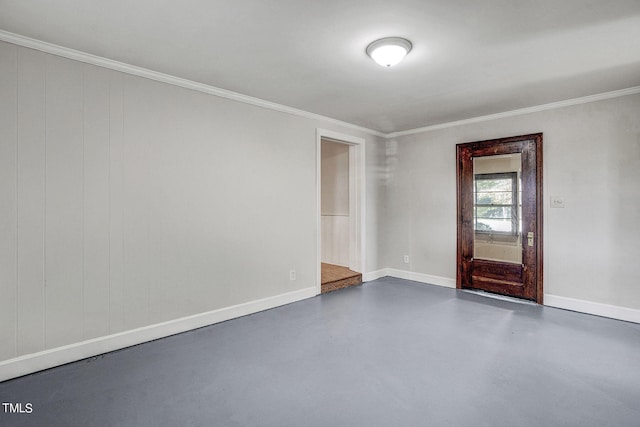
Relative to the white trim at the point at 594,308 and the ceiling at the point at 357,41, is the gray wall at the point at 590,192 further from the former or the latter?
the ceiling at the point at 357,41

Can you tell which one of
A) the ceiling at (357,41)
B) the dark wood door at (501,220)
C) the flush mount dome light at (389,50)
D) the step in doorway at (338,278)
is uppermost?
the ceiling at (357,41)

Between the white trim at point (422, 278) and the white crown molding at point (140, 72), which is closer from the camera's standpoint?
the white crown molding at point (140, 72)

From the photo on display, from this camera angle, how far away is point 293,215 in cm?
418

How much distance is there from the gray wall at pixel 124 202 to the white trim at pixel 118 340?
0.05m

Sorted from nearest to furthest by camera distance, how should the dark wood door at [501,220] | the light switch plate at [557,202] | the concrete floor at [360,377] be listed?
the concrete floor at [360,377] < the light switch plate at [557,202] < the dark wood door at [501,220]

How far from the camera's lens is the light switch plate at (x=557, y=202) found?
3887 millimetres

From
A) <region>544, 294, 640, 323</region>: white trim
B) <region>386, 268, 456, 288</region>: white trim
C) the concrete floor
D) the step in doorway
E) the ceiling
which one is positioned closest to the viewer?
the concrete floor

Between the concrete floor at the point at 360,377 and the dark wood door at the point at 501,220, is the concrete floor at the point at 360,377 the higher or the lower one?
the lower one

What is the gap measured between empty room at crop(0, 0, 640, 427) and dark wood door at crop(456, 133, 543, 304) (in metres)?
0.03

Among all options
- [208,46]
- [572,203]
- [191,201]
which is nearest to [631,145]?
[572,203]

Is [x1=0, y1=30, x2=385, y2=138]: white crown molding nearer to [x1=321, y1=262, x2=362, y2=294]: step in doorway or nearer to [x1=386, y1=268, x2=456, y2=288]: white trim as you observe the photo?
[x1=321, y1=262, x2=362, y2=294]: step in doorway

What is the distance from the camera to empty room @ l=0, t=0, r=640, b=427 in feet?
6.82

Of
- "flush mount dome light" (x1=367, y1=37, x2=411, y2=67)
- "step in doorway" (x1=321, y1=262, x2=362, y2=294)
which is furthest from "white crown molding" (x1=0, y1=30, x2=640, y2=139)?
"step in doorway" (x1=321, y1=262, x2=362, y2=294)

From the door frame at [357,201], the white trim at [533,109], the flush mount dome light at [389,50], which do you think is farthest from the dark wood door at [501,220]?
the flush mount dome light at [389,50]
